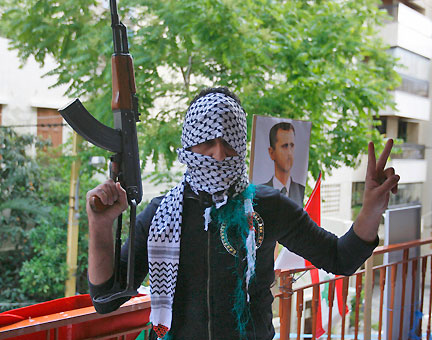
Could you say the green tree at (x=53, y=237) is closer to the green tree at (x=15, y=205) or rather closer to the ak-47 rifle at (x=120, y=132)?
the green tree at (x=15, y=205)

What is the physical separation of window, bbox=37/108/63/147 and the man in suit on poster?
3.92 metres

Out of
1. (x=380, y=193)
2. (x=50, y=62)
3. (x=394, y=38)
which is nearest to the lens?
(x=380, y=193)

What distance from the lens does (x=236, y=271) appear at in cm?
115

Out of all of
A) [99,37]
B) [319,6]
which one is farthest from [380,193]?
[319,6]

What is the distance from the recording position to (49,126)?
558 centimetres

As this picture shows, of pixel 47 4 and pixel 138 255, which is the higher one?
pixel 47 4

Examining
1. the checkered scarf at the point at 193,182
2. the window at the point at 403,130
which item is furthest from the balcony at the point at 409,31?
the checkered scarf at the point at 193,182

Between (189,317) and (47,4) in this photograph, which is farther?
(47,4)

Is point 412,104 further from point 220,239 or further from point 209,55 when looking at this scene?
point 220,239

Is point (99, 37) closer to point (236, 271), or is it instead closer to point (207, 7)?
point (207, 7)

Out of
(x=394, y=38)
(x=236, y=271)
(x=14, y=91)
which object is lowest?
(x=236, y=271)

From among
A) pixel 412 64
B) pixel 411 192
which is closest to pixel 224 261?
pixel 411 192

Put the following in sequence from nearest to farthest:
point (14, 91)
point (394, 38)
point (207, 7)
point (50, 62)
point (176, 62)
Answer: point (207, 7) → point (176, 62) → point (50, 62) → point (14, 91) → point (394, 38)

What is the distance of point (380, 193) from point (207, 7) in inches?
125
